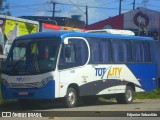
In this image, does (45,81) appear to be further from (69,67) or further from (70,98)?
(70,98)

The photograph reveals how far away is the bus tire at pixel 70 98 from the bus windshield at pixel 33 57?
1.44 meters

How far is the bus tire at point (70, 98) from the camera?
2023 centimetres

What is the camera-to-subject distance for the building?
46.8 meters

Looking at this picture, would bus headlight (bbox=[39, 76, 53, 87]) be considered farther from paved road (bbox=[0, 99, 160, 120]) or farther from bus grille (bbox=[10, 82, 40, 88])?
paved road (bbox=[0, 99, 160, 120])

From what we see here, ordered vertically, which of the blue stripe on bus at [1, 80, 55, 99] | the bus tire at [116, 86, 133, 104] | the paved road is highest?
the blue stripe on bus at [1, 80, 55, 99]

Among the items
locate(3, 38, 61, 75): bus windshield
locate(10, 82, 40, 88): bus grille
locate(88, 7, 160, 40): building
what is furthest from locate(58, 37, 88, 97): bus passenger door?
locate(88, 7, 160, 40): building

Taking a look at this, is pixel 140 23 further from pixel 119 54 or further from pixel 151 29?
pixel 119 54

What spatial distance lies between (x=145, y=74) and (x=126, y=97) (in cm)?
180

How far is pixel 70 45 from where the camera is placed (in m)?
20.4

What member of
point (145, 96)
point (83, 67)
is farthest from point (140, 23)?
point (83, 67)

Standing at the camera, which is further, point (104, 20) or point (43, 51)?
point (104, 20)

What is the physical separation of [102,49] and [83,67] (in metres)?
1.86

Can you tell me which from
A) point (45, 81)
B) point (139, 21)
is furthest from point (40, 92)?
point (139, 21)

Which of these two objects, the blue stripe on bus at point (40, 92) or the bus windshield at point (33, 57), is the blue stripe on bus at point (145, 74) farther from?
the blue stripe on bus at point (40, 92)
